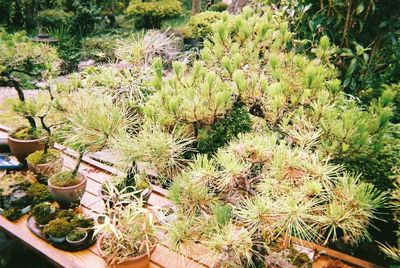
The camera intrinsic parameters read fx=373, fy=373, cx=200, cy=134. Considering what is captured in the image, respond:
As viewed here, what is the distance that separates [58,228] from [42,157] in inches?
31.4

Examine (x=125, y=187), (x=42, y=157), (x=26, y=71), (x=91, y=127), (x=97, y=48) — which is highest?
(x=91, y=127)

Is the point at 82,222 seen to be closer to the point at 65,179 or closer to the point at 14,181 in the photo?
the point at 65,179

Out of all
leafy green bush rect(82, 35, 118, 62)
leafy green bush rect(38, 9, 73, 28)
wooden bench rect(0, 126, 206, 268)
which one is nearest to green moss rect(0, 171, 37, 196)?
wooden bench rect(0, 126, 206, 268)

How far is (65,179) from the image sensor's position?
2.68 m

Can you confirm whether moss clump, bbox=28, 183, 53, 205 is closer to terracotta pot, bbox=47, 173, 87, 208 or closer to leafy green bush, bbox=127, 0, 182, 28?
terracotta pot, bbox=47, 173, 87, 208

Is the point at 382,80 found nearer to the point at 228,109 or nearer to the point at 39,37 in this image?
the point at 228,109

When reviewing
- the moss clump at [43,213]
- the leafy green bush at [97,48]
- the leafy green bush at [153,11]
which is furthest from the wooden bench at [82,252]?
the leafy green bush at [153,11]

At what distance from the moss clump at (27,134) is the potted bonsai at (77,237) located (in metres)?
1.19

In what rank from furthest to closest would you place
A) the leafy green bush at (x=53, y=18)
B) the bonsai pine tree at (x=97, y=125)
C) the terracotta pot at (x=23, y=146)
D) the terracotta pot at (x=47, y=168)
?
the leafy green bush at (x=53, y=18)
the terracotta pot at (x=23, y=146)
the terracotta pot at (x=47, y=168)
the bonsai pine tree at (x=97, y=125)

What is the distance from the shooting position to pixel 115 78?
9.70ft

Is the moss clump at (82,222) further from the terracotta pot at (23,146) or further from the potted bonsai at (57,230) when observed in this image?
the terracotta pot at (23,146)

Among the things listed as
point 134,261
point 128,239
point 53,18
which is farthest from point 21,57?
point 53,18

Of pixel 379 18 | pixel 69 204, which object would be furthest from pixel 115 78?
pixel 379 18

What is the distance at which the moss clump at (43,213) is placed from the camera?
2479mm
